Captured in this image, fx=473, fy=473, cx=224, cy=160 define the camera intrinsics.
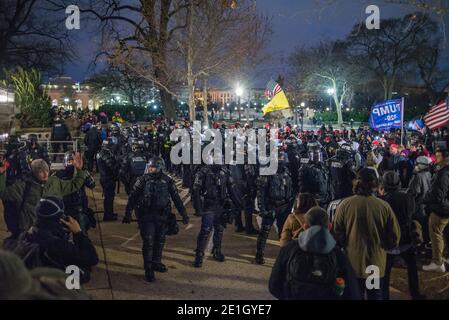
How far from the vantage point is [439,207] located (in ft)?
22.3

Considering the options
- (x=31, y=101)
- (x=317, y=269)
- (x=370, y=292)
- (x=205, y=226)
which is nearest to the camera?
(x=317, y=269)

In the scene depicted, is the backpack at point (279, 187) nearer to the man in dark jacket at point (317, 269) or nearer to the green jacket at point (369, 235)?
the green jacket at point (369, 235)

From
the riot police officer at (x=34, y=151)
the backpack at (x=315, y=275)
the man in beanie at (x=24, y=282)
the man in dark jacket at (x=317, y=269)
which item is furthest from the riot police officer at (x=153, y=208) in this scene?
the riot police officer at (x=34, y=151)

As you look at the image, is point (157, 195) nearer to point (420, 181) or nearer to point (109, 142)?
point (420, 181)

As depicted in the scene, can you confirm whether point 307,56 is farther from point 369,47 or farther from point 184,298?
point 184,298

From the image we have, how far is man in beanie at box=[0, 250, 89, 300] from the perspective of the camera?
226cm

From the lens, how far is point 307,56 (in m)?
58.6

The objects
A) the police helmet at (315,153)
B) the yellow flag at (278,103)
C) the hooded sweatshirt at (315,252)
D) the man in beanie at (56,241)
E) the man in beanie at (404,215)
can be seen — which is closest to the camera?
the hooded sweatshirt at (315,252)

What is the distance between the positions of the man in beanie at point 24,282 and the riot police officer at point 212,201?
4.98 metres

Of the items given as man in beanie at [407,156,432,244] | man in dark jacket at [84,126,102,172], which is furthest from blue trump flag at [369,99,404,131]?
man in dark jacket at [84,126,102,172]

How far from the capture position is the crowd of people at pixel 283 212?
3809 mm

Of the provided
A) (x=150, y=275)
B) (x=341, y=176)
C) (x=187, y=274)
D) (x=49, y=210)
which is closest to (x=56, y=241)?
(x=49, y=210)

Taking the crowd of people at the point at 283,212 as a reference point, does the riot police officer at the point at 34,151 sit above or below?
above

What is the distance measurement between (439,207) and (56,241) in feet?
17.4
